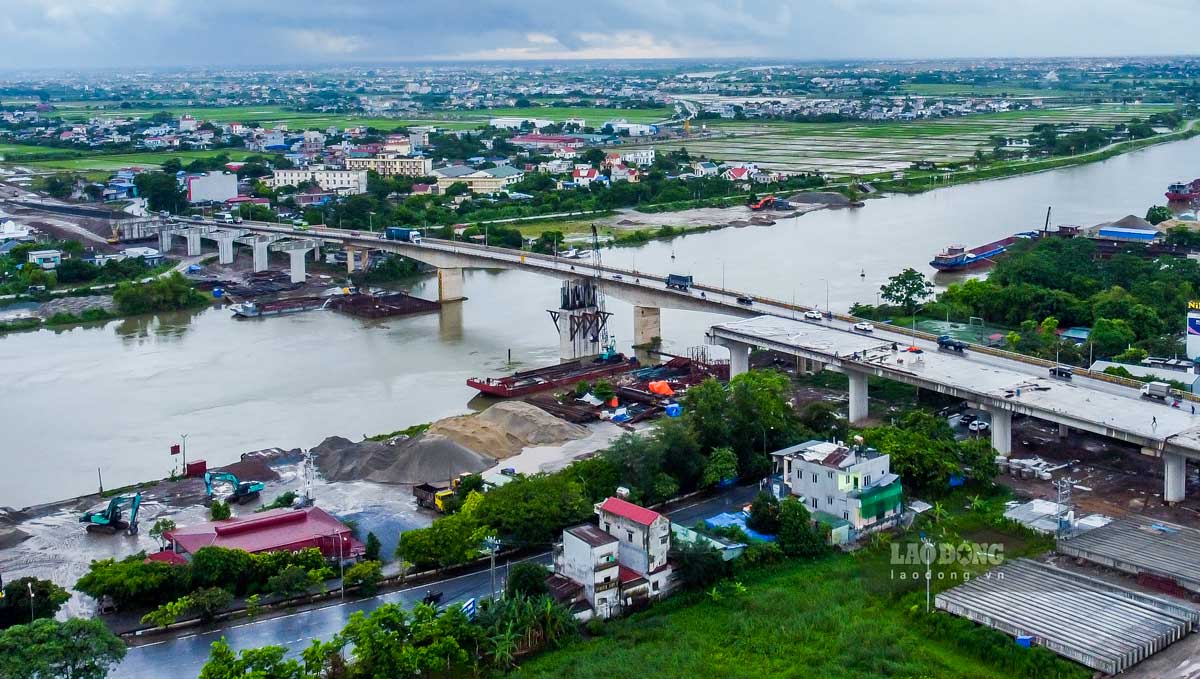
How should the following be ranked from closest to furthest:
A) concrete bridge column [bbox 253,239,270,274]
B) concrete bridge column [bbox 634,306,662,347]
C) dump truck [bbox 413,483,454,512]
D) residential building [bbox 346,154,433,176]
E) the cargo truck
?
dump truck [bbox 413,483,454,512] → concrete bridge column [bbox 634,306,662,347] → the cargo truck → concrete bridge column [bbox 253,239,270,274] → residential building [bbox 346,154,433,176]

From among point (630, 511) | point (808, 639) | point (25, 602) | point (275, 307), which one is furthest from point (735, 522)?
point (275, 307)

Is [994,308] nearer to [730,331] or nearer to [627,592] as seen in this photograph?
[730,331]

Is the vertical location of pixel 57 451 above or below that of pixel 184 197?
below

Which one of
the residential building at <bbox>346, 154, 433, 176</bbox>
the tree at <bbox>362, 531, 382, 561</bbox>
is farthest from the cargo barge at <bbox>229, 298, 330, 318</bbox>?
the residential building at <bbox>346, 154, 433, 176</bbox>

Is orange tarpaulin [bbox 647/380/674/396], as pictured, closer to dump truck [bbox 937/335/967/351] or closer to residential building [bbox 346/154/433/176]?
dump truck [bbox 937/335/967/351]

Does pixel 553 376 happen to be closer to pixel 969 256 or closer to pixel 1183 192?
pixel 969 256

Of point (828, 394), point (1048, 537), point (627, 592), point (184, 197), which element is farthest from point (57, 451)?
point (184, 197)

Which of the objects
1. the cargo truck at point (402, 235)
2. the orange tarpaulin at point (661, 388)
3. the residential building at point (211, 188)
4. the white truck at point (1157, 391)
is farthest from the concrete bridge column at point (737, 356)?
the residential building at point (211, 188)
